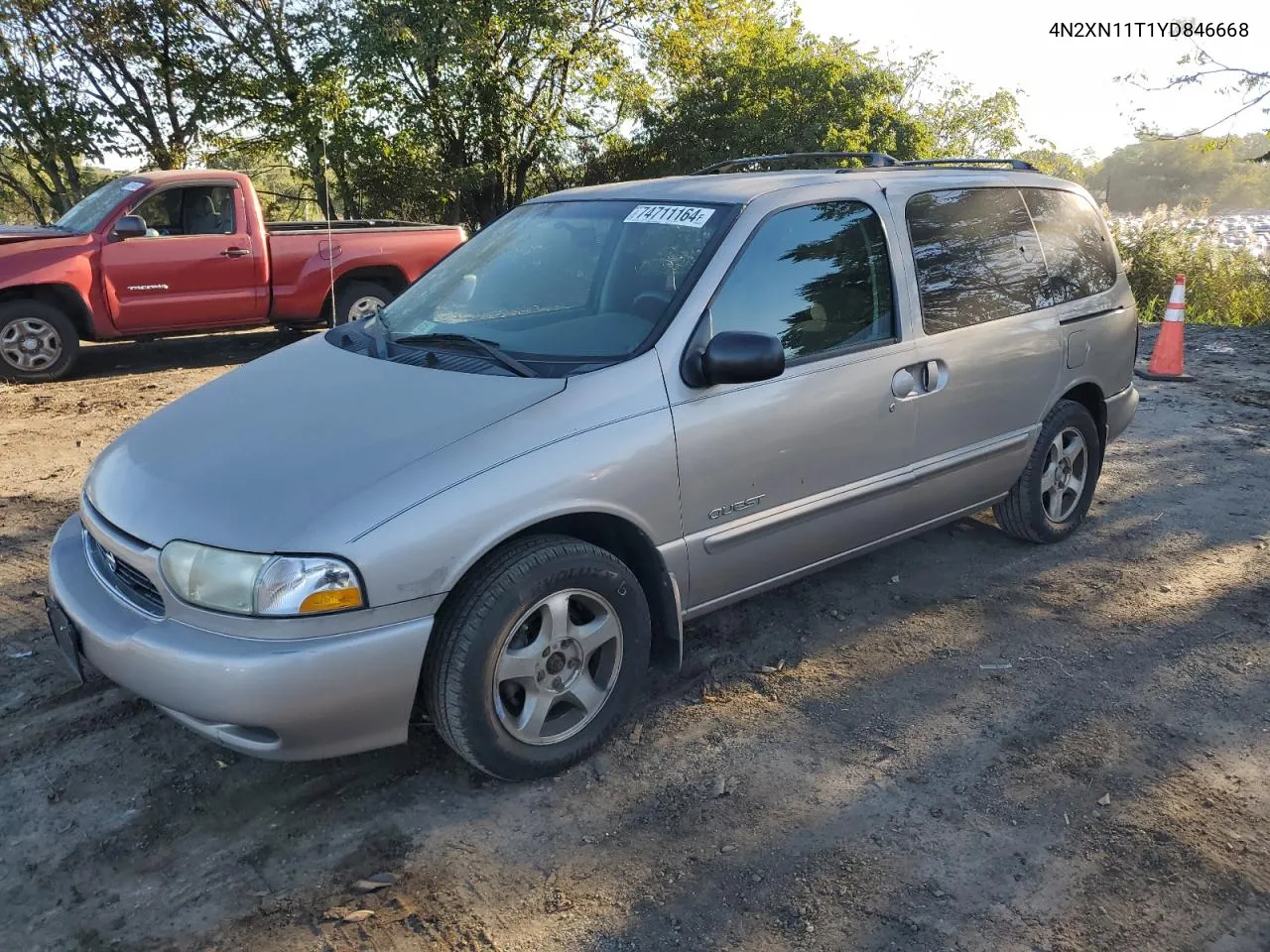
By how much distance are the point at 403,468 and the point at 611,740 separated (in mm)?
1169

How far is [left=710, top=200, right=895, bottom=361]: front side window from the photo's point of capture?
3.38 m

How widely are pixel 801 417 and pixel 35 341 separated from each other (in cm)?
754

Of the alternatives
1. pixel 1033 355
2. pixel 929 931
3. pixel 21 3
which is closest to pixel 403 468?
pixel 929 931

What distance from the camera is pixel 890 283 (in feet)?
12.4

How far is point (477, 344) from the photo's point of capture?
3389mm

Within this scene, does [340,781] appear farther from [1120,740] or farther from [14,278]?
[14,278]

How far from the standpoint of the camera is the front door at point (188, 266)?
8.66 metres

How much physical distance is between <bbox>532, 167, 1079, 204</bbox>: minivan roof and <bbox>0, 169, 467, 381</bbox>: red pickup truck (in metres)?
5.26

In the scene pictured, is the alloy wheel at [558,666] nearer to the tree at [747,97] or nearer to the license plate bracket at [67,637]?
the license plate bracket at [67,637]

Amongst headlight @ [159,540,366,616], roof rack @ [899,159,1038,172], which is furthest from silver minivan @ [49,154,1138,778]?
roof rack @ [899,159,1038,172]

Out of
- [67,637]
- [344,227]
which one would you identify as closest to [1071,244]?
[67,637]

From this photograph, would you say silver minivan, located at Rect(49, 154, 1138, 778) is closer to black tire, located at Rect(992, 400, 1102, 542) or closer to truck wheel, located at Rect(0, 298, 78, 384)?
black tire, located at Rect(992, 400, 1102, 542)

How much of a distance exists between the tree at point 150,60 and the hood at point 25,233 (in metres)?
6.75

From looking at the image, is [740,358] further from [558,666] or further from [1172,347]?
[1172,347]
